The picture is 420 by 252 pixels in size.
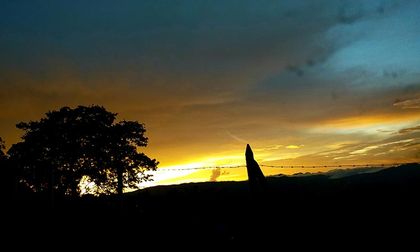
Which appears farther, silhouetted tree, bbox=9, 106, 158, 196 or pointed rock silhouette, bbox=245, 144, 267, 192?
silhouetted tree, bbox=9, 106, 158, 196

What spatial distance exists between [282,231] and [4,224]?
13.5 m

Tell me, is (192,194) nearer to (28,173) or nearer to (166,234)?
(166,234)

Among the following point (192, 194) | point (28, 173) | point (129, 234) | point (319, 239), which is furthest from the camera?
point (28, 173)

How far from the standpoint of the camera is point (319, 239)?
1575 centimetres

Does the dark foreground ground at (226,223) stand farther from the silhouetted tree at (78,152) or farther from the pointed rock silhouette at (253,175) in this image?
the silhouetted tree at (78,152)

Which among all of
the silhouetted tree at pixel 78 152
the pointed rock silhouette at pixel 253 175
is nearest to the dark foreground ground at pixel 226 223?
the pointed rock silhouette at pixel 253 175

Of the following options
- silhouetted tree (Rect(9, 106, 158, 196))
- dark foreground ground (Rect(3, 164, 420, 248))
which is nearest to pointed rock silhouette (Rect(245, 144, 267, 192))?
dark foreground ground (Rect(3, 164, 420, 248))

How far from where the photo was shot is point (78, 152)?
32031 millimetres

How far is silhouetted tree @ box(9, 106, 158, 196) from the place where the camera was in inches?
1245

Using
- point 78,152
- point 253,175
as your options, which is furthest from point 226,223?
point 78,152

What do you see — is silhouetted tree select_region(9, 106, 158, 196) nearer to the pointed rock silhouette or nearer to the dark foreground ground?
the dark foreground ground

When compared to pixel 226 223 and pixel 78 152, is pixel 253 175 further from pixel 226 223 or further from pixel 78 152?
pixel 78 152

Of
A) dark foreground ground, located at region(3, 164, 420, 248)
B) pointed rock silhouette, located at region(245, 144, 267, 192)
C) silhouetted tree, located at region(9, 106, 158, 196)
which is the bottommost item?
dark foreground ground, located at region(3, 164, 420, 248)

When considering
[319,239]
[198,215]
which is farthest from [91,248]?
[319,239]
